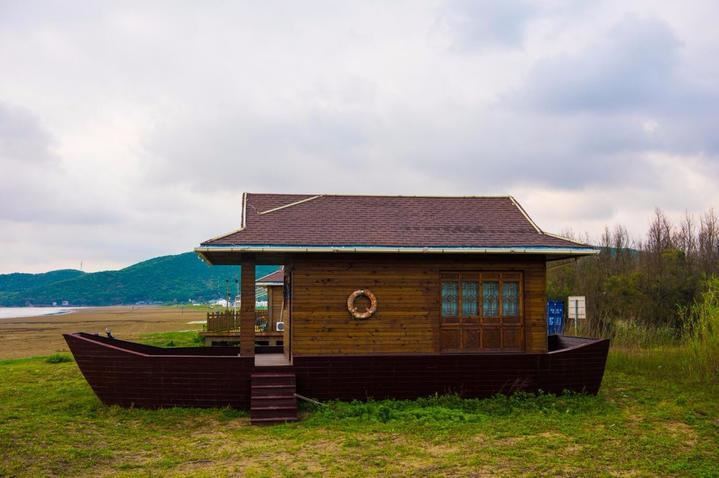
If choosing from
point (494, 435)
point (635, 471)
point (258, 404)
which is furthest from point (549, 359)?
point (258, 404)

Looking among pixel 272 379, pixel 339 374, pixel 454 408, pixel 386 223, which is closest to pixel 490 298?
pixel 454 408

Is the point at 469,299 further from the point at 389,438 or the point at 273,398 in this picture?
the point at 273,398

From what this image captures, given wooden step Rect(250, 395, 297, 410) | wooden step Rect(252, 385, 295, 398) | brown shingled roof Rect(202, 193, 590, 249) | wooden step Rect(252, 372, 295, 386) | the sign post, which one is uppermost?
brown shingled roof Rect(202, 193, 590, 249)

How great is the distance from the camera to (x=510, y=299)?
1359 cm

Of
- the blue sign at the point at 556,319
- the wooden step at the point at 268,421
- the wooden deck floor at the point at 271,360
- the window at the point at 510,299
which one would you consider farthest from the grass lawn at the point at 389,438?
the blue sign at the point at 556,319

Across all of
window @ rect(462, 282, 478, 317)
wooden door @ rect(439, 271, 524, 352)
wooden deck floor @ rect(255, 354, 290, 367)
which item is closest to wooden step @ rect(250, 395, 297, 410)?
wooden deck floor @ rect(255, 354, 290, 367)

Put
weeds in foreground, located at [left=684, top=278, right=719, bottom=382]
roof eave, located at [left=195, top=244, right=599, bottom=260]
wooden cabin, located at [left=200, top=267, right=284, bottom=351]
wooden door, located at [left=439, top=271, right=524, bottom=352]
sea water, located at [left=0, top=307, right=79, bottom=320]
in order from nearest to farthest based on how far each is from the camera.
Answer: roof eave, located at [left=195, top=244, right=599, bottom=260]
wooden door, located at [left=439, top=271, right=524, bottom=352]
weeds in foreground, located at [left=684, top=278, right=719, bottom=382]
wooden cabin, located at [left=200, top=267, right=284, bottom=351]
sea water, located at [left=0, top=307, right=79, bottom=320]

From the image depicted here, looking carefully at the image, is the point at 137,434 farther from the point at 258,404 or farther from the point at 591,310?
the point at 591,310

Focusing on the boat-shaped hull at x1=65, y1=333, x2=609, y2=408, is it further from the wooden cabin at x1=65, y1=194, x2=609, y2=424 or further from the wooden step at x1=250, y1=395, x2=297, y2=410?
the wooden step at x1=250, y1=395, x2=297, y2=410

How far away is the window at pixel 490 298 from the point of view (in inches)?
533

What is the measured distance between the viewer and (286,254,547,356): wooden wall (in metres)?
13.1

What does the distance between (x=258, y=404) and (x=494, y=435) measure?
165 inches

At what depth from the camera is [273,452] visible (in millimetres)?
9320

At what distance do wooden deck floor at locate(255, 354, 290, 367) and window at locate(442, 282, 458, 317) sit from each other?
3.37 meters
